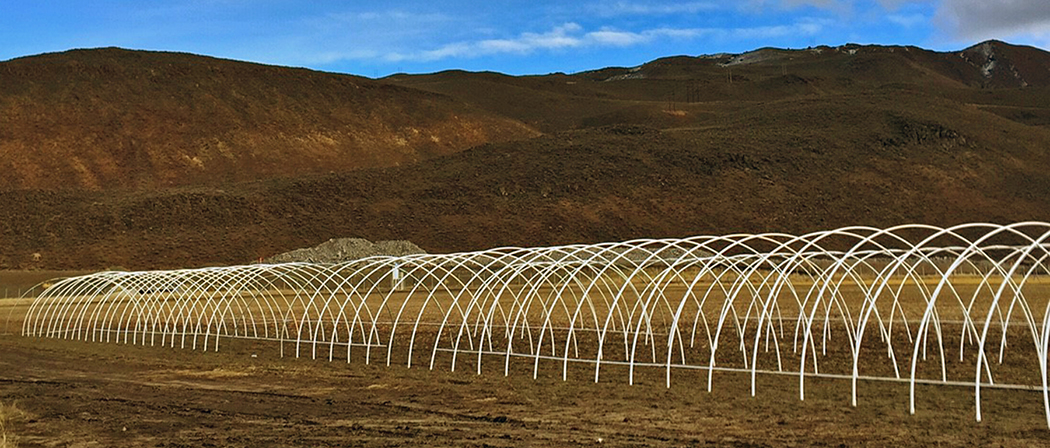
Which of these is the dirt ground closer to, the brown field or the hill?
the brown field

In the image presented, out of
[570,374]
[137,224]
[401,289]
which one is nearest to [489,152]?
[137,224]

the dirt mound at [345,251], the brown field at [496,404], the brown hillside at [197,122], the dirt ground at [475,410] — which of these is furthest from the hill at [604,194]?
the dirt ground at [475,410]

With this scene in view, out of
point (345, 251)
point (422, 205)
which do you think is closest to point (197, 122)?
point (422, 205)

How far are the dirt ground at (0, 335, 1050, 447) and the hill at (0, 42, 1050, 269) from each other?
151 ft

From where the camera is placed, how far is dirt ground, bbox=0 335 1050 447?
484 inches

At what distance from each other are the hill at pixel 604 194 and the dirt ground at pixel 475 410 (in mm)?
46075

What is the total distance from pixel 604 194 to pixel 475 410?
61890mm

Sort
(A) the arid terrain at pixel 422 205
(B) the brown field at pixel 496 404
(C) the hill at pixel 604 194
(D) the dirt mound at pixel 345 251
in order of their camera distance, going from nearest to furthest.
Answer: (B) the brown field at pixel 496 404 < (A) the arid terrain at pixel 422 205 < (D) the dirt mound at pixel 345 251 < (C) the hill at pixel 604 194

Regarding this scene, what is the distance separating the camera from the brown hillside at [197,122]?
291 ft

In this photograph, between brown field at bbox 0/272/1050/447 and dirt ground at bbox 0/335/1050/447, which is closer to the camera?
dirt ground at bbox 0/335/1050/447

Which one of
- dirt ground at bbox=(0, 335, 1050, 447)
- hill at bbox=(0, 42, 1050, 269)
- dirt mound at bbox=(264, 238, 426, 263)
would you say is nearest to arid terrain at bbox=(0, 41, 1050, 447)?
dirt ground at bbox=(0, 335, 1050, 447)

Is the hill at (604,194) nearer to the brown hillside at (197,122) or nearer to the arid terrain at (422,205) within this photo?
the arid terrain at (422,205)

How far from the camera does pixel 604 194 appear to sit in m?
76.2

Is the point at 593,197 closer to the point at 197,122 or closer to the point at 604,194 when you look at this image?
the point at 604,194
